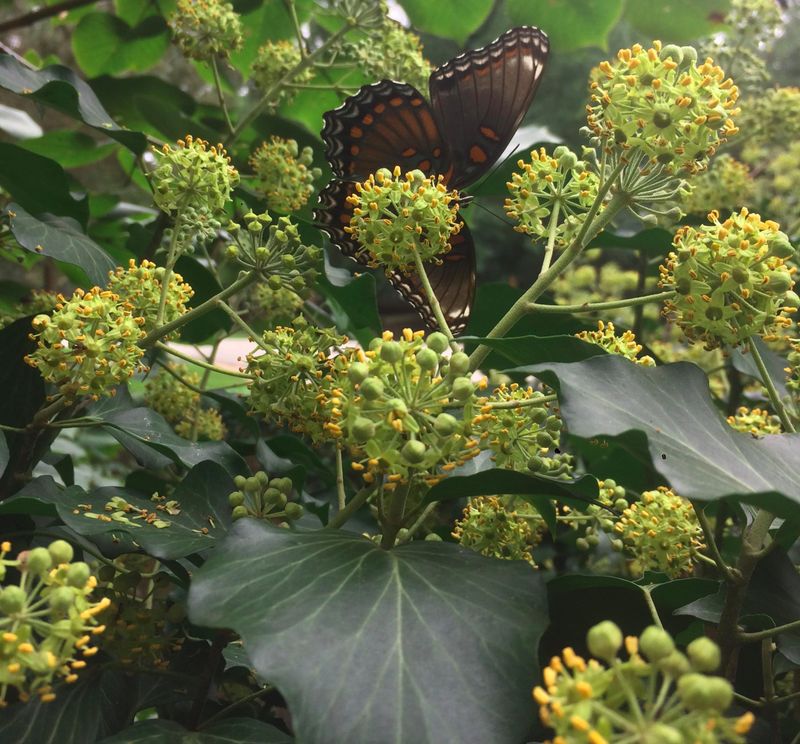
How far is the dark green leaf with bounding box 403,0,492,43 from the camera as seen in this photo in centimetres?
299

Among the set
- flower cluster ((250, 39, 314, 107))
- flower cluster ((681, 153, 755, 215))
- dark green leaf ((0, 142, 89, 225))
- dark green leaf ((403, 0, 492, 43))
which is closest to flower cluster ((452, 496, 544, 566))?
dark green leaf ((0, 142, 89, 225))

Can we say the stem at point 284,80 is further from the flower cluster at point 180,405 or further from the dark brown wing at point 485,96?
the flower cluster at point 180,405

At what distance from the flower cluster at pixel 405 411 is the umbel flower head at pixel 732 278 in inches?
14.5

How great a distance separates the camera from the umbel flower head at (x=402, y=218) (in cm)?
127

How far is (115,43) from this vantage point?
10.1 ft

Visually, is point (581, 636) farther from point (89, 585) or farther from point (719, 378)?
point (719, 378)

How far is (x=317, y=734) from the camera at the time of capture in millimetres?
804

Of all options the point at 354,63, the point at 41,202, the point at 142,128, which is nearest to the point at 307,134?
the point at 354,63

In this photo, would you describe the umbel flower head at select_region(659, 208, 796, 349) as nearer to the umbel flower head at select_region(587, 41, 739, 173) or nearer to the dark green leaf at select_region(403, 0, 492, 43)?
the umbel flower head at select_region(587, 41, 739, 173)

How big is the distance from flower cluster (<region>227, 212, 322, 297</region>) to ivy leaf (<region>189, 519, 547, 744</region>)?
0.52m

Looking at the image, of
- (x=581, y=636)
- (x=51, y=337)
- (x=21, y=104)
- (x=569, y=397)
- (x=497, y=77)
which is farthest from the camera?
(x=21, y=104)

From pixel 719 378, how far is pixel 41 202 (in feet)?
7.43

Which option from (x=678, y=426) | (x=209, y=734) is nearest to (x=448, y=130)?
(x=678, y=426)

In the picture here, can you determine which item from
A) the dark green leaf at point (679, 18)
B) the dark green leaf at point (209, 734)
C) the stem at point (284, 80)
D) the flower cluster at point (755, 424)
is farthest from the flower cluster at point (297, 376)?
the dark green leaf at point (679, 18)
